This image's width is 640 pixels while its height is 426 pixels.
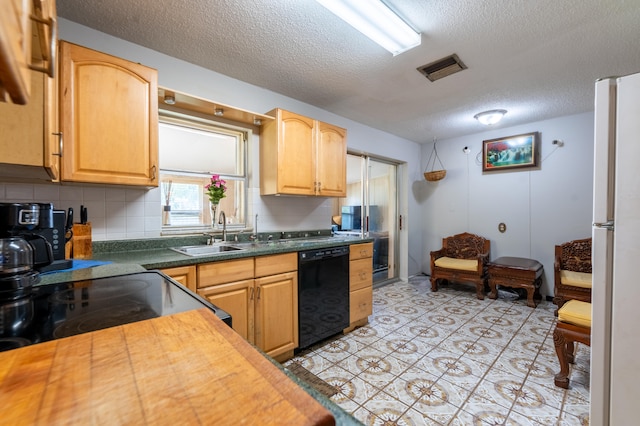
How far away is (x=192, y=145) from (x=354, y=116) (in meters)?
2.01

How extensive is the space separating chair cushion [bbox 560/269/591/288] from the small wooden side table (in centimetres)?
27

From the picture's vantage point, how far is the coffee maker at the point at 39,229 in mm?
1057

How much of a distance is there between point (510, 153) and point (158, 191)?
4468mm

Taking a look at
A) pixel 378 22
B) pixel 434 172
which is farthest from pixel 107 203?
pixel 434 172

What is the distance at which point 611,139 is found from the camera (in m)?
1.11

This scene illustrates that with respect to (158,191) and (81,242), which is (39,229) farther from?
(158,191)

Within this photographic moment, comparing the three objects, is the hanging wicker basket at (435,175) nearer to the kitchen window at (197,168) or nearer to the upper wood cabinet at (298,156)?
the upper wood cabinet at (298,156)

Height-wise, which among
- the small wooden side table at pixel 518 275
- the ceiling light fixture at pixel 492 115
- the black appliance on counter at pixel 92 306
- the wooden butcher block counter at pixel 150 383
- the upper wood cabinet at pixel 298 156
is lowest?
Answer: the small wooden side table at pixel 518 275

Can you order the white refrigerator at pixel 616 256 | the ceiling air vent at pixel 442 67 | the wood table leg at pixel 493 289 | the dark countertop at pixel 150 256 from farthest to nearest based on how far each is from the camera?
the wood table leg at pixel 493 289, the ceiling air vent at pixel 442 67, the dark countertop at pixel 150 256, the white refrigerator at pixel 616 256

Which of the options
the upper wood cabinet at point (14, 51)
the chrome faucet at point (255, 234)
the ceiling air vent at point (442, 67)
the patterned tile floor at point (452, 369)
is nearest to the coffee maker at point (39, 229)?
the upper wood cabinet at point (14, 51)

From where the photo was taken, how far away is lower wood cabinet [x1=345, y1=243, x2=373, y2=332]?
268 centimetres

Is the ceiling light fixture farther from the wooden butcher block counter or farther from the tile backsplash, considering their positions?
the wooden butcher block counter

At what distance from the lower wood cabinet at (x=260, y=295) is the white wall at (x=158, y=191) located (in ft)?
2.43

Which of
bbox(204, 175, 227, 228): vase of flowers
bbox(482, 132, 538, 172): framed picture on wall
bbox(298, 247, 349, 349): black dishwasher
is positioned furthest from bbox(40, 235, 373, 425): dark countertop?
bbox(482, 132, 538, 172): framed picture on wall
